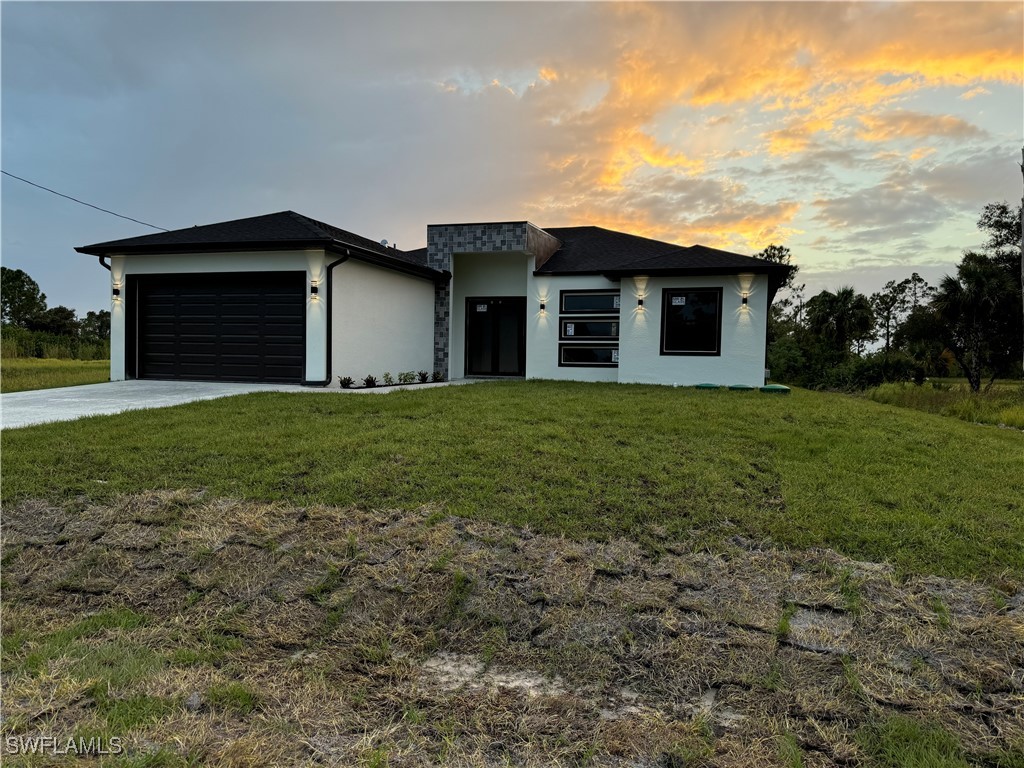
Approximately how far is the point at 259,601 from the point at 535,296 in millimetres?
12476

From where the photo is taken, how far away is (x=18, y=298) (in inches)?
1406

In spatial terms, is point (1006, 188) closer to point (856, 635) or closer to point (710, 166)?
point (710, 166)

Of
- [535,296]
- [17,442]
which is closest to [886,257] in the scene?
[535,296]

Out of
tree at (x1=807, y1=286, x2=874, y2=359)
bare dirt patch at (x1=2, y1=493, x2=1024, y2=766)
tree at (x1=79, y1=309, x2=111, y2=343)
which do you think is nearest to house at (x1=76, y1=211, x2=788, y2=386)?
bare dirt patch at (x1=2, y1=493, x2=1024, y2=766)

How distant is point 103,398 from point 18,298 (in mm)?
37079

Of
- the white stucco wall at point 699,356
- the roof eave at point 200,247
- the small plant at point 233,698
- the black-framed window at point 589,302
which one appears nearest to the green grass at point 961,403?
the white stucco wall at point 699,356

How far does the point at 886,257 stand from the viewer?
99.6 feet

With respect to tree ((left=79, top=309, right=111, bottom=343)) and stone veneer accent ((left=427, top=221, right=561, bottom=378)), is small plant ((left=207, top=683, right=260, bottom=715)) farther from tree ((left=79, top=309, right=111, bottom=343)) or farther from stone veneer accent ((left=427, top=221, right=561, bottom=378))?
tree ((left=79, top=309, right=111, bottom=343))

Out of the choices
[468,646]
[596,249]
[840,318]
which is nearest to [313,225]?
[596,249]

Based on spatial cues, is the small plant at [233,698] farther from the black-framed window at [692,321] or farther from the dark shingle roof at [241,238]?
the black-framed window at [692,321]

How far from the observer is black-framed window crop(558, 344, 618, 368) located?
14430 mm

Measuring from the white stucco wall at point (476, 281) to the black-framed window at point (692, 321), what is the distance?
14.3 ft

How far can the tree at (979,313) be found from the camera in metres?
23.3

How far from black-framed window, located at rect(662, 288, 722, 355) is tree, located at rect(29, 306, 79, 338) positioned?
1471 inches
